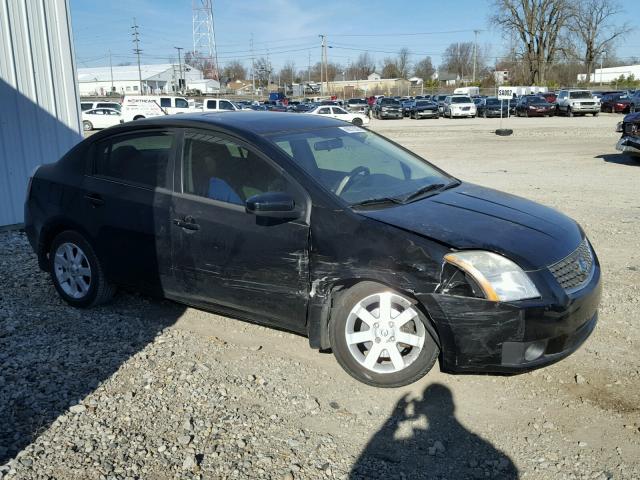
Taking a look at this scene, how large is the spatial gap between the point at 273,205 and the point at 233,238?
47 cm

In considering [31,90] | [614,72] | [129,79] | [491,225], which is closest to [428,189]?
[491,225]

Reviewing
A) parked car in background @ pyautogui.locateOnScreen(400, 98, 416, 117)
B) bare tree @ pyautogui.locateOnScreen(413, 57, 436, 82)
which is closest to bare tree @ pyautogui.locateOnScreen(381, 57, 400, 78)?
bare tree @ pyautogui.locateOnScreen(413, 57, 436, 82)

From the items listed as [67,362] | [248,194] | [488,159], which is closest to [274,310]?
[248,194]

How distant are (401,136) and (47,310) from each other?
24205mm

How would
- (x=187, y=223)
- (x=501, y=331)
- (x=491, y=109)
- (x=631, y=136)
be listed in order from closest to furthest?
(x=501, y=331) < (x=187, y=223) < (x=631, y=136) < (x=491, y=109)

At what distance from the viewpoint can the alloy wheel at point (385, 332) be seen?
3496mm

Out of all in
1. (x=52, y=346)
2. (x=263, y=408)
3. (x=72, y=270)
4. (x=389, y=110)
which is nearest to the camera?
(x=263, y=408)

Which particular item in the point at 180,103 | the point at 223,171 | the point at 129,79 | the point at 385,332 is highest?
the point at 129,79

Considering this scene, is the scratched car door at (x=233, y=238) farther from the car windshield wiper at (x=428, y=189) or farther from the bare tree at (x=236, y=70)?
the bare tree at (x=236, y=70)

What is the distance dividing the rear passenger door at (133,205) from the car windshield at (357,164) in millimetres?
962

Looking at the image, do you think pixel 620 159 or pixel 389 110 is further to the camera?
pixel 389 110

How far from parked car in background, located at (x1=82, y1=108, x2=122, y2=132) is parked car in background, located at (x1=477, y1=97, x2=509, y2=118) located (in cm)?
2648

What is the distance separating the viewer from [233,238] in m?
3.98

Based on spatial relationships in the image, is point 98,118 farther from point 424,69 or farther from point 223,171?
point 424,69
